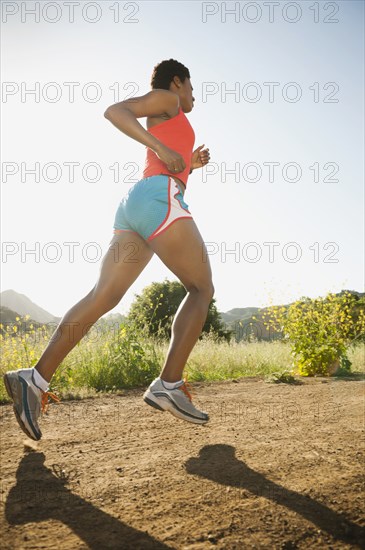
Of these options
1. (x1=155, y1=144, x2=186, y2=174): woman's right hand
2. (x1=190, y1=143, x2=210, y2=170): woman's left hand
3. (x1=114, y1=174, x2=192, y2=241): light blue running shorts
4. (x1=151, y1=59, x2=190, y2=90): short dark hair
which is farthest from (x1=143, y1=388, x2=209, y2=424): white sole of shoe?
(x1=151, y1=59, x2=190, y2=90): short dark hair

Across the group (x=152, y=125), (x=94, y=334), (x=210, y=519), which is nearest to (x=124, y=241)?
(x=152, y=125)

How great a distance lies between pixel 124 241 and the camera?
8.50ft

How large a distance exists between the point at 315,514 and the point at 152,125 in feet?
6.87

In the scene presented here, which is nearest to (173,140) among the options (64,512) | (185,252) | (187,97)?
(187,97)

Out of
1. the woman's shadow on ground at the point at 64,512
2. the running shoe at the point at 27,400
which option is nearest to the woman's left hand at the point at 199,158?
the running shoe at the point at 27,400

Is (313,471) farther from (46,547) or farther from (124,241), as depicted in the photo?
(124,241)

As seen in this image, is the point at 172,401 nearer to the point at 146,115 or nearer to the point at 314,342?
the point at 146,115

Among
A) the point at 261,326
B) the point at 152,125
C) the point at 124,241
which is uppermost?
the point at 152,125

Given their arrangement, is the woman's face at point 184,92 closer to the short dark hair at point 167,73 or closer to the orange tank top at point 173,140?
the short dark hair at point 167,73

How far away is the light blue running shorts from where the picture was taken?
234 cm

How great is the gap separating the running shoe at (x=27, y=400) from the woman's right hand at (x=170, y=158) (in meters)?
1.34

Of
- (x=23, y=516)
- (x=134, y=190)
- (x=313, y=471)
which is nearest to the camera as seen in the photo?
(x=23, y=516)

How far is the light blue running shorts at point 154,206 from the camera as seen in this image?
2.34 metres

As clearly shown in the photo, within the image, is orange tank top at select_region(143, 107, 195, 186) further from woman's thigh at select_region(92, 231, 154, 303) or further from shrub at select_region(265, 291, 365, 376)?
shrub at select_region(265, 291, 365, 376)
